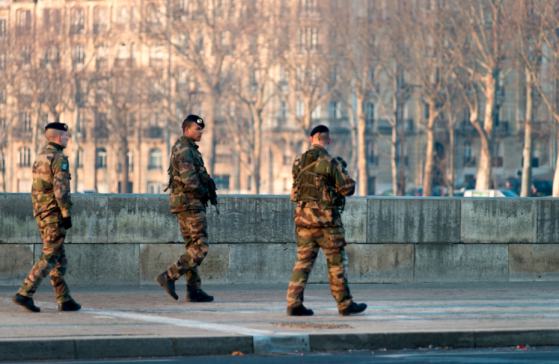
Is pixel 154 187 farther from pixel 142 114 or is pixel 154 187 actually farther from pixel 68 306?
pixel 68 306

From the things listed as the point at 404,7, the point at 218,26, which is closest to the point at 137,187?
the point at 218,26

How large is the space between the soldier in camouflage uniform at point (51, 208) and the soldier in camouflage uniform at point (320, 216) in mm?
2061

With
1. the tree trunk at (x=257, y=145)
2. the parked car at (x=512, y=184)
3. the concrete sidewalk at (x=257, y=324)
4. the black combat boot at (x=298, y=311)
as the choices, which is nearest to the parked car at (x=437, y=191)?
the parked car at (x=512, y=184)

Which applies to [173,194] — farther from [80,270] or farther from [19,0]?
[19,0]

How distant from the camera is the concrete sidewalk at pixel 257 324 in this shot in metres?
6.38

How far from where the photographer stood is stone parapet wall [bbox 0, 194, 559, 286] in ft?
32.5

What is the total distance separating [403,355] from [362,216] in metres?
3.99

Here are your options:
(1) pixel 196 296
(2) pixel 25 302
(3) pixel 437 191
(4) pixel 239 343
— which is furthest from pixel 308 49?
(4) pixel 239 343

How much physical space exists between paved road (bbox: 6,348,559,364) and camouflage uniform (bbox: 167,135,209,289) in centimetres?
195

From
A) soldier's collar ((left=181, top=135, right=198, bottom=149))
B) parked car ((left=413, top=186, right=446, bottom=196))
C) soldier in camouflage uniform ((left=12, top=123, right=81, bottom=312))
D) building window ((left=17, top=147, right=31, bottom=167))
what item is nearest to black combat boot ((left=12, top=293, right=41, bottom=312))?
soldier in camouflage uniform ((left=12, top=123, right=81, bottom=312))

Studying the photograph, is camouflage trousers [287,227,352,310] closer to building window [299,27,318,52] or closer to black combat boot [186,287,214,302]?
black combat boot [186,287,214,302]

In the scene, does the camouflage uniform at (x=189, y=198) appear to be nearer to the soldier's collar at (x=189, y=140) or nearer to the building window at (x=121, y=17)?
the soldier's collar at (x=189, y=140)

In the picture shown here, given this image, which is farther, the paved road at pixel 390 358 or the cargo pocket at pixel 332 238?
the cargo pocket at pixel 332 238

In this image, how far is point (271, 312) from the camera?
313 inches
